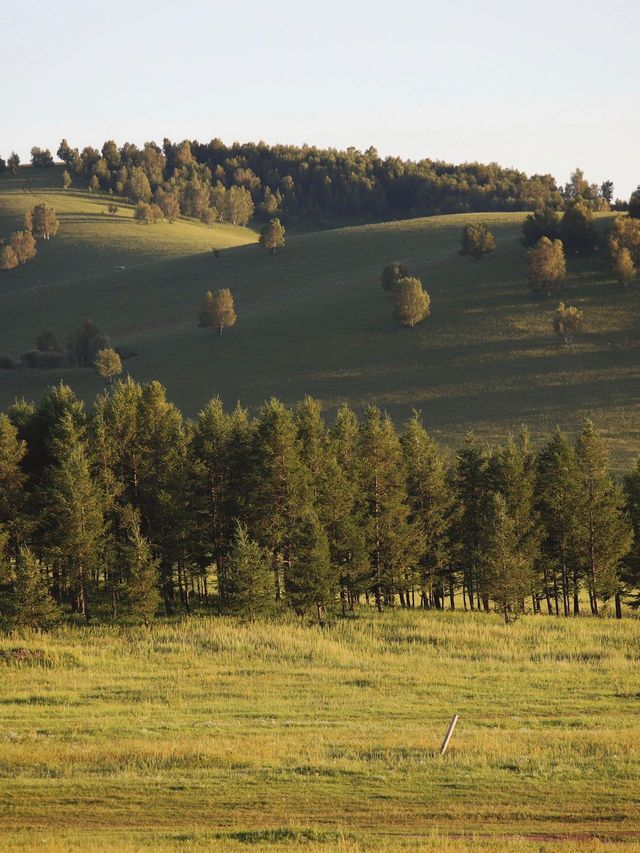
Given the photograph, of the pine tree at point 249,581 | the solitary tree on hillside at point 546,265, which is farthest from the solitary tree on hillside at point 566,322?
the pine tree at point 249,581

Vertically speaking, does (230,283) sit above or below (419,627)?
above

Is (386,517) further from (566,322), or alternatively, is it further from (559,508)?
(566,322)

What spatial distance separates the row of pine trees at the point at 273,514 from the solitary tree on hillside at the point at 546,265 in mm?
75532

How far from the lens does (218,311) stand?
139250 millimetres

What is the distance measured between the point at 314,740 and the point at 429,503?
109ft

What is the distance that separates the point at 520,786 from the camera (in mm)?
21109

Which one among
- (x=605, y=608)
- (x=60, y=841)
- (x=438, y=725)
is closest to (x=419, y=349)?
(x=605, y=608)

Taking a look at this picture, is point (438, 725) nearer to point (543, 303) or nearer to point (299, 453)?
point (299, 453)

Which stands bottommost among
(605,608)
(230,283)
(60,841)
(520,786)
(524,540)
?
(605,608)

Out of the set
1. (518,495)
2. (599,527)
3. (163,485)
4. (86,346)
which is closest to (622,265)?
(86,346)

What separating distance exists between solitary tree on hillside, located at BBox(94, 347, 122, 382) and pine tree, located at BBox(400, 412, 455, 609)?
71.8 metres

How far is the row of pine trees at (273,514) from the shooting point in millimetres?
47875

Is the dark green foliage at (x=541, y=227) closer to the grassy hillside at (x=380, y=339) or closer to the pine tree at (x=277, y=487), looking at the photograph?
the grassy hillside at (x=380, y=339)

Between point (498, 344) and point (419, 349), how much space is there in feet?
32.3
